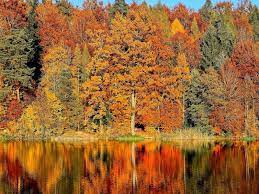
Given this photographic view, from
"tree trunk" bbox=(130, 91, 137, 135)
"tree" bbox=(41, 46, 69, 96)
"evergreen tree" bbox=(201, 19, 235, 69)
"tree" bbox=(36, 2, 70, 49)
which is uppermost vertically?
"tree" bbox=(36, 2, 70, 49)

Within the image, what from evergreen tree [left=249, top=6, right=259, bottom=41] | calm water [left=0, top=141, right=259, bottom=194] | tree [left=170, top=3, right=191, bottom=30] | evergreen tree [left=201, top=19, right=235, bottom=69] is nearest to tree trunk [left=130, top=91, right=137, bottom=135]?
calm water [left=0, top=141, right=259, bottom=194]

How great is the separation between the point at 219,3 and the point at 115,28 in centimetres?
6205

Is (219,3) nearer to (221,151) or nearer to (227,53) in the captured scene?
(227,53)

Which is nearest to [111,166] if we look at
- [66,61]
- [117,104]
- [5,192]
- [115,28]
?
[5,192]

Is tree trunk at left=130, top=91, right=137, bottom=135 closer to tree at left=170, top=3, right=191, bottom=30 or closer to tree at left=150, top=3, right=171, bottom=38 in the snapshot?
tree at left=150, top=3, right=171, bottom=38

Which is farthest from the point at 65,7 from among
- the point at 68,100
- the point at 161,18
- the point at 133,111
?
the point at 133,111

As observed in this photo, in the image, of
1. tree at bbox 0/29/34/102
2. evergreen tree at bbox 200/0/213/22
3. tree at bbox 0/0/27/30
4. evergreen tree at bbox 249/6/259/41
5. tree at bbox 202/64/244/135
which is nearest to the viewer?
tree at bbox 202/64/244/135

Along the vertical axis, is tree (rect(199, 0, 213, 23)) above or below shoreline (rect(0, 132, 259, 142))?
above

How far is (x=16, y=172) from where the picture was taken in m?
30.4

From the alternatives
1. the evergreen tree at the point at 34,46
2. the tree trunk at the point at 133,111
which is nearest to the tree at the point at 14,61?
the evergreen tree at the point at 34,46

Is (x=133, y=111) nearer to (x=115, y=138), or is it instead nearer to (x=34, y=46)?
(x=115, y=138)

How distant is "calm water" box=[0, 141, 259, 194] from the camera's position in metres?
25.0

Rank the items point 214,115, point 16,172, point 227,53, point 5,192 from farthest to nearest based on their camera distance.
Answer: point 227,53
point 214,115
point 16,172
point 5,192

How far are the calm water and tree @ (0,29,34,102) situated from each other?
49.8ft
